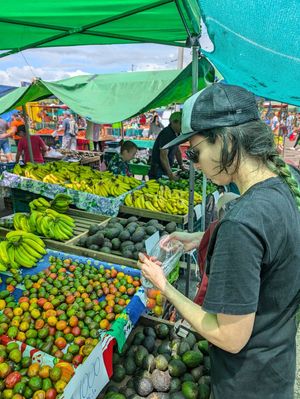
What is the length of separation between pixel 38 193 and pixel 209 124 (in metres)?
4.82

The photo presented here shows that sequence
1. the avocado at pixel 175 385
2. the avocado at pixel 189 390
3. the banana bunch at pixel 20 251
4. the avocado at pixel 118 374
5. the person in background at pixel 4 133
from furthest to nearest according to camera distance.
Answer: the person in background at pixel 4 133 → the banana bunch at pixel 20 251 → the avocado at pixel 118 374 → the avocado at pixel 175 385 → the avocado at pixel 189 390

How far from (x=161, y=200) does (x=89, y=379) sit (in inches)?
127

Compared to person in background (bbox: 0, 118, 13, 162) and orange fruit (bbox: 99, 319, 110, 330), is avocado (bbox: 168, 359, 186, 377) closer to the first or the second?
orange fruit (bbox: 99, 319, 110, 330)

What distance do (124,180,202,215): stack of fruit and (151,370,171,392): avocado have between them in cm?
256

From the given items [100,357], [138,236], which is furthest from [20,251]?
[100,357]

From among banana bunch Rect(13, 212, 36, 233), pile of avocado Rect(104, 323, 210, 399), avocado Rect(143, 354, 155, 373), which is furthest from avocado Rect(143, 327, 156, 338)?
banana bunch Rect(13, 212, 36, 233)

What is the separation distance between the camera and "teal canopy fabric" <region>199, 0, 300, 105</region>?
61.2 inches

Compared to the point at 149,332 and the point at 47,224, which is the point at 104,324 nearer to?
the point at 149,332

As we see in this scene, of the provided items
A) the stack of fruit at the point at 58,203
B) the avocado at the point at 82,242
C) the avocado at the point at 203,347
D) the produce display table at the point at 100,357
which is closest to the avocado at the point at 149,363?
the produce display table at the point at 100,357

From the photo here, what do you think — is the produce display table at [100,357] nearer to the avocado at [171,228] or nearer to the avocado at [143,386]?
the avocado at [143,386]

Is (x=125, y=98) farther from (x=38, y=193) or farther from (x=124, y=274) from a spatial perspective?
(x=124, y=274)

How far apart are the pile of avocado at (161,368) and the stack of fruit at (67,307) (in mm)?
270

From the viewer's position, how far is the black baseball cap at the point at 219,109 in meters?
1.11

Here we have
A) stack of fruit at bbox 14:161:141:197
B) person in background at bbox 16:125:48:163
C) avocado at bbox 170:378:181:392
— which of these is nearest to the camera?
avocado at bbox 170:378:181:392
